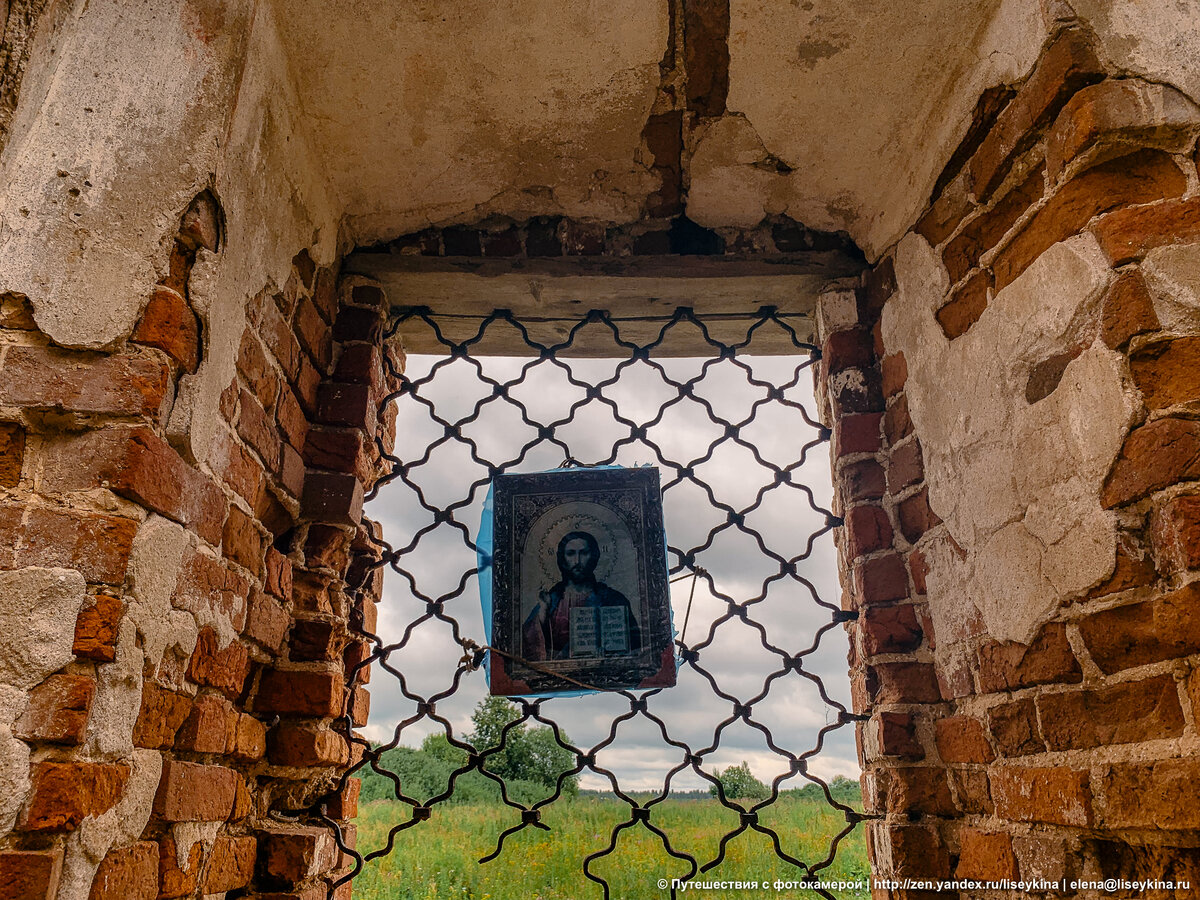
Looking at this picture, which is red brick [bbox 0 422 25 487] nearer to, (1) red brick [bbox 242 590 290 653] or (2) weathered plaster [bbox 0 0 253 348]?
(2) weathered plaster [bbox 0 0 253 348]

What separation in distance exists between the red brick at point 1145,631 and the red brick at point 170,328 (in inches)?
56.7

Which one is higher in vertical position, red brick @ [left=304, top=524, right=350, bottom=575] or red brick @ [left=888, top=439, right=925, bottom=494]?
red brick @ [left=888, top=439, right=925, bottom=494]

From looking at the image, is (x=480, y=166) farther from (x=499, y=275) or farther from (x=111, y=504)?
(x=111, y=504)

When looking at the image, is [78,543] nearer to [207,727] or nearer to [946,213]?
[207,727]

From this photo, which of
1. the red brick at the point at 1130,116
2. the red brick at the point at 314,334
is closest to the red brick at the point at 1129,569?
the red brick at the point at 1130,116

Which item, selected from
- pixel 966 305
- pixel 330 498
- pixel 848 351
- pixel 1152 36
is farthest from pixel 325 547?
pixel 1152 36

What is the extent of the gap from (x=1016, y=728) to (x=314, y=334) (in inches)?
64.7

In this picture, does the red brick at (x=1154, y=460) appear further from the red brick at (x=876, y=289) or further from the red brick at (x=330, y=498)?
the red brick at (x=330, y=498)

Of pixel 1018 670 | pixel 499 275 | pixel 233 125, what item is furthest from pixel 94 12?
pixel 1018 670

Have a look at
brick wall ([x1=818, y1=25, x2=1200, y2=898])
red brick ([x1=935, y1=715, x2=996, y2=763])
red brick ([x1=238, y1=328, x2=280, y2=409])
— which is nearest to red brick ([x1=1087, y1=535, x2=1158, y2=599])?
brick wall ([x1=818, y1=25, x2=1200, y2=898])

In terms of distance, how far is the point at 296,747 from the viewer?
4.91 ft

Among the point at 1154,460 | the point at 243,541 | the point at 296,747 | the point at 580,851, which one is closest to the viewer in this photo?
the point at 1154,460

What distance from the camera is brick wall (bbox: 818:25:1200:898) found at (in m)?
1.07

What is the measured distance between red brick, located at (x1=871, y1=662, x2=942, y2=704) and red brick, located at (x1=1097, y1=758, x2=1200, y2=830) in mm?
464
